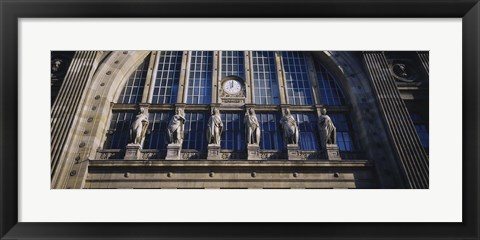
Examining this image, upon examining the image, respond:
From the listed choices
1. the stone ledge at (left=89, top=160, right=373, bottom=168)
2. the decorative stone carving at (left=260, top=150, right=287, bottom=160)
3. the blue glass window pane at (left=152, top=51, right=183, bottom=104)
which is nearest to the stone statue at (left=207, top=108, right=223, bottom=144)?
the stone ledge at (left=89, top=160, right=373, bottom=168)

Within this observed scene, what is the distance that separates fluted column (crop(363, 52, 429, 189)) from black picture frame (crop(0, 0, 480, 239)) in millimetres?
1421

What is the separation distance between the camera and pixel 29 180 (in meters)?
6.62

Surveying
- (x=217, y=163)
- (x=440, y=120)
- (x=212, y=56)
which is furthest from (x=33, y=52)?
(x=440, y=120)

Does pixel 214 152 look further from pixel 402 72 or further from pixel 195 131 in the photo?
pixel 402 72

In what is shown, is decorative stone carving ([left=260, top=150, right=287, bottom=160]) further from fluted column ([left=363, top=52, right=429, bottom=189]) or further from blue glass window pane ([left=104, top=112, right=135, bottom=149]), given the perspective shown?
blue glass window pane ([left=104, top=112, right=135, bottom=149])

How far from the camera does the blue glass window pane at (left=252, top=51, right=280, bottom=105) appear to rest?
1304 cm

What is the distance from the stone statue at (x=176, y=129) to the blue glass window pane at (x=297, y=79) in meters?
4.51

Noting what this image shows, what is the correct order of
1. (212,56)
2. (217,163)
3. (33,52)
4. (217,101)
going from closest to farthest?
(33,52), (217,163), (217,101), (212,56)

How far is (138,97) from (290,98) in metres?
6.26

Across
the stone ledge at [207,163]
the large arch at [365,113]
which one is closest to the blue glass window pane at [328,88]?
the large arch at [365,113]

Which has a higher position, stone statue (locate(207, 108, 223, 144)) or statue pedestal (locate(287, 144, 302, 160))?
stone statue (locate(207, 108, 223, 144))

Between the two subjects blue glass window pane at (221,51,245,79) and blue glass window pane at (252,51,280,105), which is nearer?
blue glass window pane at (252,51,280,105)

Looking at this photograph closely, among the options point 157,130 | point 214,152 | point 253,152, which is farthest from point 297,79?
point 157,130

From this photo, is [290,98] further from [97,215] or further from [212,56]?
[97,215]
